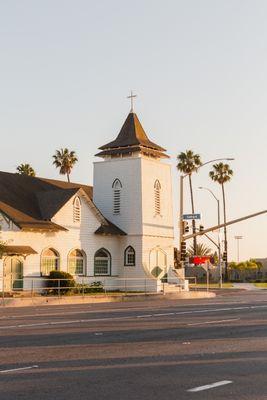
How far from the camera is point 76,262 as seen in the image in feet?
160

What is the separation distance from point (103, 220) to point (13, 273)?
9.97 m

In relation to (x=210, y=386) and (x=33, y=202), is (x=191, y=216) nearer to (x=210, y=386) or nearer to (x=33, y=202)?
(x=33, y=202)

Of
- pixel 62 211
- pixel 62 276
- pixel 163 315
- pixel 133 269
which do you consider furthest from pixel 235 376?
pixel 133 269

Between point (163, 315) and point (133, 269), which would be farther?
point (133, 269)

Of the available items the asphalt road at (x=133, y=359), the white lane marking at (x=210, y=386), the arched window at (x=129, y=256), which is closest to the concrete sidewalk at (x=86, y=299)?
the arched window at (x=129, y=256)

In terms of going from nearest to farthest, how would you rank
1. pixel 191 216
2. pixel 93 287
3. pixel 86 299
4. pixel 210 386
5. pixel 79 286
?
pixel 210 386
pixel 86 299
pixel 79 286
pixel 191 216
pixel 93 287

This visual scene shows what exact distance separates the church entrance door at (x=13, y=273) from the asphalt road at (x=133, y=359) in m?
22.0

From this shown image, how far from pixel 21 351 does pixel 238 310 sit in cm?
1567

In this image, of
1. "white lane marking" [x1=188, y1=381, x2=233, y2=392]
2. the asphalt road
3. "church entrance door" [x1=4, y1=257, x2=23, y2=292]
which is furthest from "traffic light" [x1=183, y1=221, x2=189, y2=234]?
"white lane marking" [x1=188, y1=381, x2=233, y2=392]

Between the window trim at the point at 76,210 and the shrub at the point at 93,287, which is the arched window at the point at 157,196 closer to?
the window trim at the point at 76,210

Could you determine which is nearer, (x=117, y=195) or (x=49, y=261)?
(x=49, y=261)

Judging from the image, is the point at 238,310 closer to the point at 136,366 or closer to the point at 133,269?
the point at 136,366

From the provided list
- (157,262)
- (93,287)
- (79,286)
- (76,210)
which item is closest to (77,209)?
(76,210)

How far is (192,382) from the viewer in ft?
31.7
